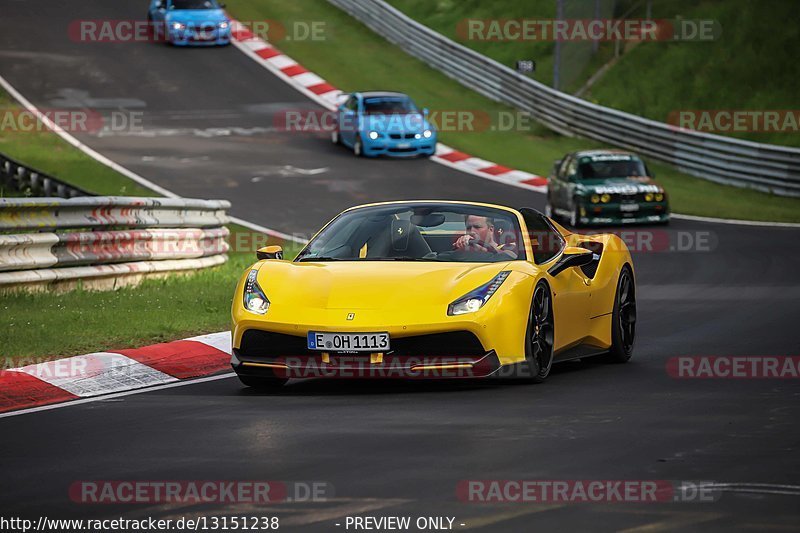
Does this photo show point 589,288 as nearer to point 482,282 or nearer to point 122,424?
point 482,282

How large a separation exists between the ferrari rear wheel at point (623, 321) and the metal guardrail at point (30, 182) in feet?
39.2

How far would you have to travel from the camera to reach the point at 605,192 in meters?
27.1

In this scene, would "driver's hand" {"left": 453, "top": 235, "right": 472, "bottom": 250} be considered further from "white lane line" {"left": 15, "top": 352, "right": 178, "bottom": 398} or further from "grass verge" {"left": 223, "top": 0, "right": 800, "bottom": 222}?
"grass verge" {"left": 223, "top": 0, "right": 800, "bottom": 222}

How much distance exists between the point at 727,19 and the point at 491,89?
227 inches

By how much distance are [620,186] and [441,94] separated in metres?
13.1

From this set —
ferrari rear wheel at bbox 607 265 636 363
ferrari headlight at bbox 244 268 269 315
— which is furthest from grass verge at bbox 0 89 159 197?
ferrari headlight at bbox 244 268 269 315

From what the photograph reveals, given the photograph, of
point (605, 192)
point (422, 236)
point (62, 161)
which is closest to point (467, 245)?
point (422, 236)

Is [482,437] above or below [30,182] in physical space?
below

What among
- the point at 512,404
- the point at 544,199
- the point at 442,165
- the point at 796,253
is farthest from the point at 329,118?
the point at 512,404

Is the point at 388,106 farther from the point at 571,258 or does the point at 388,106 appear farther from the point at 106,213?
the point at 571,258

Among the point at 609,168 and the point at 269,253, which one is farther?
the point at 609,168

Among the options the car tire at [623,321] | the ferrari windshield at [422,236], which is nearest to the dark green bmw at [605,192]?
the car tire at [623,321]

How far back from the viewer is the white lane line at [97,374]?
35.0ft

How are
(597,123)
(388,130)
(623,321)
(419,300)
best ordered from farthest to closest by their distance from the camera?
(597,123) → (388,130) → (623,321) → (419,300)
